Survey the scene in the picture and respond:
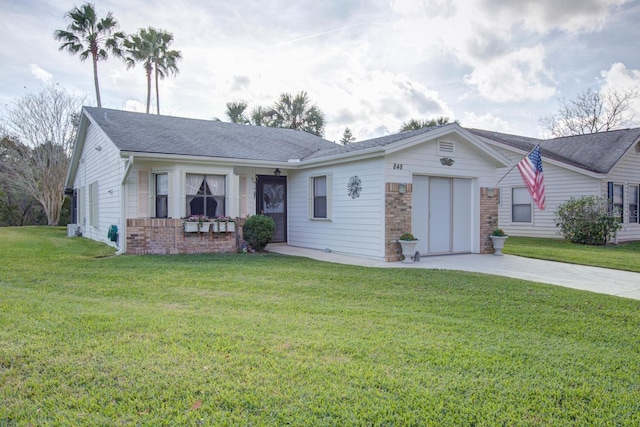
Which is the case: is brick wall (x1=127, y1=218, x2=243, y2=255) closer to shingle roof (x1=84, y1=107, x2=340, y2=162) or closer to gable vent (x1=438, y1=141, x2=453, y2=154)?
shingle roof (x1=84, y1=107, x2=340, y2=162)

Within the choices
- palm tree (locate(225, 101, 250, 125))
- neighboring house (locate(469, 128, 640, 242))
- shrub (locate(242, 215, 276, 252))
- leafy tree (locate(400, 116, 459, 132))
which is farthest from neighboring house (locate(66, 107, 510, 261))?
palm tree (locate(225, 101, 250, 125))

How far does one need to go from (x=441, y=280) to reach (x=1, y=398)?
19.3 feet

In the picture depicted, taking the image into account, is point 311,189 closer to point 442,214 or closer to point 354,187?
point 354,187

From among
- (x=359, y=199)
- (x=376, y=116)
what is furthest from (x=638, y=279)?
(x=376, y=116)

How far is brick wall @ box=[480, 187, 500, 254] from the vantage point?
36.8ft

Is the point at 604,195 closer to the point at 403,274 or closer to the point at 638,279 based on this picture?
the point at 638,279

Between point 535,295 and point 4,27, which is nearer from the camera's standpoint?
point 535,295

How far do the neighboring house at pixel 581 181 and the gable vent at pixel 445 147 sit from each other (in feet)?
21.6

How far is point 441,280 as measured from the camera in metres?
7.07

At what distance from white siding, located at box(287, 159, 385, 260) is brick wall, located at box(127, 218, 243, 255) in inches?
107

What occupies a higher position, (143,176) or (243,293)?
(143,176)

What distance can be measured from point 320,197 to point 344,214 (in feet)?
3.92

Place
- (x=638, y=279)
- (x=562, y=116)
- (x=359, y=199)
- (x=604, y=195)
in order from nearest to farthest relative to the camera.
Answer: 1. (x=638, y=279)
2. (x=359, y=199)
3. (x=604, y=195)
4. (x=562, y=116)

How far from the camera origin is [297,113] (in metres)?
25.6
